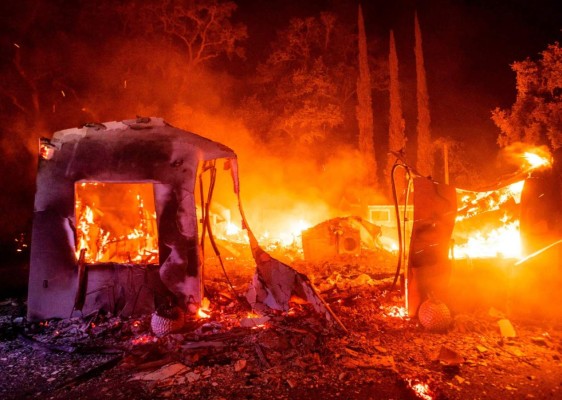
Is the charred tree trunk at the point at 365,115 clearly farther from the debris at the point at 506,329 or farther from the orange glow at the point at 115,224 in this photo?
the debris at the point at 506,329

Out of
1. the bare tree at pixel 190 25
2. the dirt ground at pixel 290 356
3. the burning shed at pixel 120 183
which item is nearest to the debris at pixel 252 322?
the dirt ground at pixel 290 356

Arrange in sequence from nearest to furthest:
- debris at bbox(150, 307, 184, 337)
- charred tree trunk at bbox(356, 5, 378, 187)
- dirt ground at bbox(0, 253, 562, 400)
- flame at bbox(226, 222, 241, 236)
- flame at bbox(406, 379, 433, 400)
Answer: flame at bbox(406, 379, 433, 400) → dirt ground at bbox(0, 253, 562, 400) → debris at bbox(150, 307, 184, 337) → flame at bbox(226, 222, 241, 236) → charred tree trunk at bbox(356, 5, 378, 187)

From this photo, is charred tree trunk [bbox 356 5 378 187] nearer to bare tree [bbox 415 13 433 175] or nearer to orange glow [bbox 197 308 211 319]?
bare tree [bbox 415 13 433 175]

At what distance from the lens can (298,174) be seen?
1261 inches

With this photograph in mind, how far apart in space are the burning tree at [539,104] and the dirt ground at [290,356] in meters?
14.9

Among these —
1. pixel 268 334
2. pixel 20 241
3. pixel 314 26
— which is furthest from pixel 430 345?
pixel 314 26

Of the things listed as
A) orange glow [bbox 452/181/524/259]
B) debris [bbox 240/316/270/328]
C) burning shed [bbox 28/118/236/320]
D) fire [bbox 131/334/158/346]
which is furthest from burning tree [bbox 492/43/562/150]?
fire [bbox 131/334/158/346]

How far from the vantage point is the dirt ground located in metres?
5.93

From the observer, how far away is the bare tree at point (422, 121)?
34500 mm

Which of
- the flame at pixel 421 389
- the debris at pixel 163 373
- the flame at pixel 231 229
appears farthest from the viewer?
the flame at pixel 231 229

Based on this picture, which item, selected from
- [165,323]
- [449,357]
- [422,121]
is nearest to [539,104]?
[422,121]

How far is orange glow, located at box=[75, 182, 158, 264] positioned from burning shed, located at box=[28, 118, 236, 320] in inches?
24.4

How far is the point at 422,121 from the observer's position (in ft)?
116

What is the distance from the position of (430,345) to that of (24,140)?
22.2m
